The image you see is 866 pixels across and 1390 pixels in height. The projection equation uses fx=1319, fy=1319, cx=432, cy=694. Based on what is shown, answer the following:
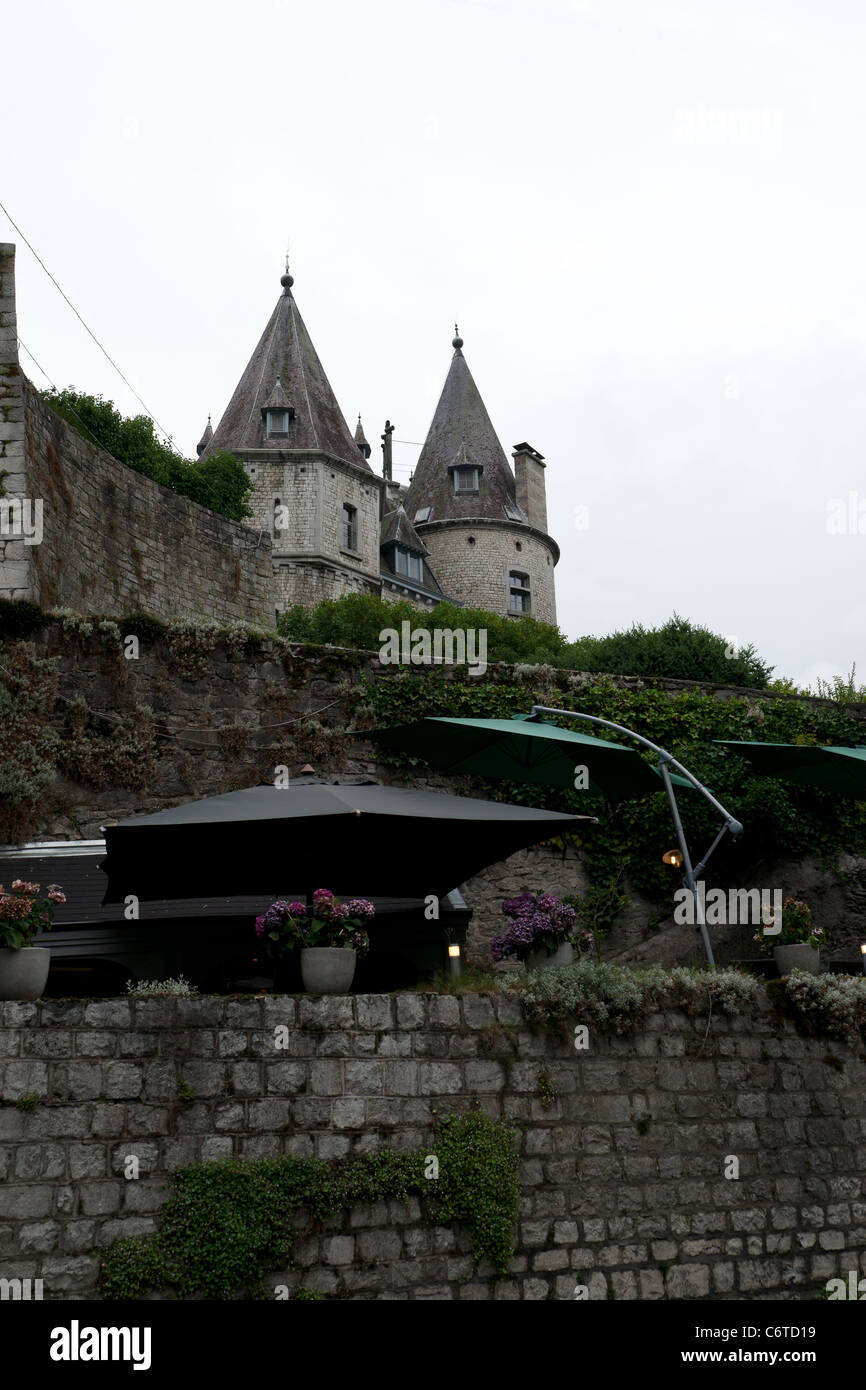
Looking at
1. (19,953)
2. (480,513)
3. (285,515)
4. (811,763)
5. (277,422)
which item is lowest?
(19,953)

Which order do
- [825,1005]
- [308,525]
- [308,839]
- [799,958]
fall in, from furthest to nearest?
[308,525], [799,958], [825,1005], [308,839]

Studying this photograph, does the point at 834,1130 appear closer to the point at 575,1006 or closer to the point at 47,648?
the point at 575,1006

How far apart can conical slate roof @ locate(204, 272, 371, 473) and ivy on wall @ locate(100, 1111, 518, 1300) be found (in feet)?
133

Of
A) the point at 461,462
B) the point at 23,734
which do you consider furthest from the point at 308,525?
the point at 23,734

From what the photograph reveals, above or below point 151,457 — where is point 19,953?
below

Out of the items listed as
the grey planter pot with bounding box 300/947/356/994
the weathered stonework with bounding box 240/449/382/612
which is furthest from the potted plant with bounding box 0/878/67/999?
the weathered stonework with bounding box 240/449/382/612

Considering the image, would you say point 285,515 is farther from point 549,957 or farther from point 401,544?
point 549,957

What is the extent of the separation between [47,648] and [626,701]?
21.5 ft

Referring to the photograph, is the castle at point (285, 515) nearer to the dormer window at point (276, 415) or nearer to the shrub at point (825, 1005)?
the dormer window at point (276, 415)

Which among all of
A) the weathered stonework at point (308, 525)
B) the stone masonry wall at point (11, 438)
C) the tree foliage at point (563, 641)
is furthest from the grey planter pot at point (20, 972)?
the weathered stonework at point (308, 525)

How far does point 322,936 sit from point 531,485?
49091mm

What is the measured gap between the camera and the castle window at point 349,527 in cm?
4772

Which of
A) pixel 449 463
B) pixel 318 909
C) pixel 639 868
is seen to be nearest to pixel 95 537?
pixel 639 868

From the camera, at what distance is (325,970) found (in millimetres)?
8398
